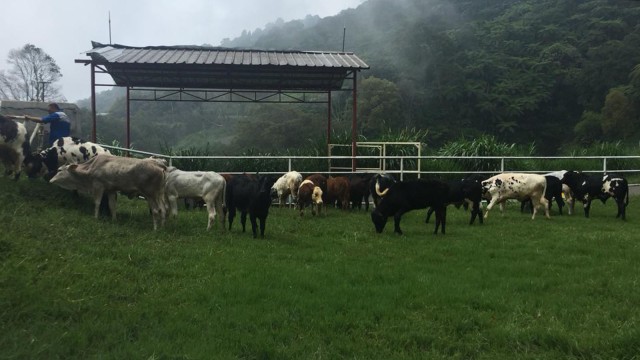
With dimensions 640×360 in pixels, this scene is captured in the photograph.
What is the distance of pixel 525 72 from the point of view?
47594mm

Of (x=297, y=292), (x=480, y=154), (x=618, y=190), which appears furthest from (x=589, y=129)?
(x=297, y=292)

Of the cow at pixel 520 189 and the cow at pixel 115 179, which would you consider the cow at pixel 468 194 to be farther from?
the cow at pixel 115 179

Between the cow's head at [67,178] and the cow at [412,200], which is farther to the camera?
the cow at [412,200]

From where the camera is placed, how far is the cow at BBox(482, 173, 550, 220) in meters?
12.0

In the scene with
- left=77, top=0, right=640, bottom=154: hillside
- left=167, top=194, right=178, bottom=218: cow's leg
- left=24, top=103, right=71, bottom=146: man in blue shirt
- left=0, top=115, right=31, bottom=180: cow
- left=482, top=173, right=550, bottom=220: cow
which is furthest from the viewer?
left=77, top=0, right=640, bottom=154: hillside

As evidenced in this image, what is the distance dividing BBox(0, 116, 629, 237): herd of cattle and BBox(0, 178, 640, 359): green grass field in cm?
53

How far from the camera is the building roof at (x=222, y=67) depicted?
1452 cm

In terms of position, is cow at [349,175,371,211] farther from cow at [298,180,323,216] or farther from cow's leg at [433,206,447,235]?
cow's leg at [433,206,447,235]

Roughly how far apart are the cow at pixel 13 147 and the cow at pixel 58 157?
0.19m

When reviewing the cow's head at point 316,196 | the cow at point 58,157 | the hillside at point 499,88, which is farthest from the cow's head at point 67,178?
the hillside at point 499,88

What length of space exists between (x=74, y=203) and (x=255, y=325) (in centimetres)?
607

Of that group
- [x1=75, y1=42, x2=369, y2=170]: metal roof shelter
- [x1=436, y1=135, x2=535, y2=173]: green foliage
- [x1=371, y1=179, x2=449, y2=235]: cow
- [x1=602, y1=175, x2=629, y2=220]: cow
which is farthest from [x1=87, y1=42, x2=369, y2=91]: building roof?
[x1=602, y1=175, x2=629, y2=220]: cow

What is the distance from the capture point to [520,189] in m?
12.0

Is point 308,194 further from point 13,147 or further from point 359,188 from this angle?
point 13,147
